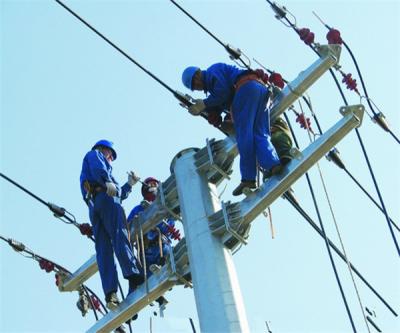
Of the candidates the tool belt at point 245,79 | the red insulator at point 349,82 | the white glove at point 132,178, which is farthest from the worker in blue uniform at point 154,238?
the red insulator at point 349,82

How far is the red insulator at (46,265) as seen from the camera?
7.99 metres

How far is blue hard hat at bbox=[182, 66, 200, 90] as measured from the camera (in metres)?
7.77

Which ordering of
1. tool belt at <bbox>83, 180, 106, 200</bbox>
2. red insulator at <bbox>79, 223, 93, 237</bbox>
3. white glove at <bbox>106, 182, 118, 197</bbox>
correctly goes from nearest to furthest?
white glove at <bbox>106, 182, 118, 197</bbox>, tool belt at <bbox>83, 180, 106, 200</bbox>, red insulator at <bbox>79, 223, 93, 237</bbox>

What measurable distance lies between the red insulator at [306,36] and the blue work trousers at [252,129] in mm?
521

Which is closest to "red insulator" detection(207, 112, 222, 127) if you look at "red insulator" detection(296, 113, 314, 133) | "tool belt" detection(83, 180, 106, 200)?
"red insulator" detection(296, 113, 314, 133)

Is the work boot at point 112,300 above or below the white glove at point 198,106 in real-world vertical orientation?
below

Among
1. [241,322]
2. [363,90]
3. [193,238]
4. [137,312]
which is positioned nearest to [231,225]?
[193,238]

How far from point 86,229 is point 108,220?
1.70ft

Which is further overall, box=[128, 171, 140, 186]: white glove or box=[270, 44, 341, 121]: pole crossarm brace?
box=[128, 171, 140, 186]: white glove

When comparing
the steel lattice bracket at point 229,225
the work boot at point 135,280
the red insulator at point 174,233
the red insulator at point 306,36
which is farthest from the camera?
the red insulator at point 174,233

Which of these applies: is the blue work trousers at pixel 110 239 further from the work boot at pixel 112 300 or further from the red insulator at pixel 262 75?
the red insulator at pixel 262 75

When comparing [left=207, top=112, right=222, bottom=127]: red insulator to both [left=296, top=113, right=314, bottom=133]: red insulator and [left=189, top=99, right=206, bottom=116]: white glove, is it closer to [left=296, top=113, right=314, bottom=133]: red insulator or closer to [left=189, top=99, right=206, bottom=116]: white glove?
[left=189, top=99, right=206, bottom=116]: white glove

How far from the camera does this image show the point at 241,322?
5.64 metres

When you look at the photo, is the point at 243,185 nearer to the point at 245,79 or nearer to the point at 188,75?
the point at 245,79
